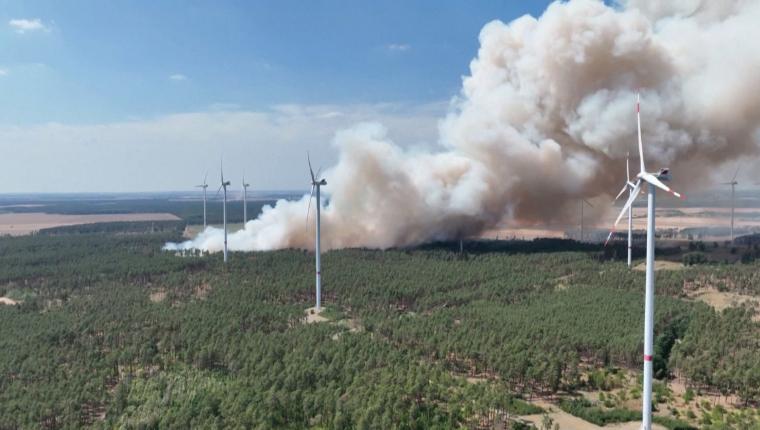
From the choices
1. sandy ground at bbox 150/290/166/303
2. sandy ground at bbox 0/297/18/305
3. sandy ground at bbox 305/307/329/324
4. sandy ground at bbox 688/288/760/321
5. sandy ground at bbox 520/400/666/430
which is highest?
sandy ground at bbox 688/288/760/321

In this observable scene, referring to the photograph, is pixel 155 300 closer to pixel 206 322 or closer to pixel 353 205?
pixel 206 322

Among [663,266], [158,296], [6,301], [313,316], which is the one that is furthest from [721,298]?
[6,301]

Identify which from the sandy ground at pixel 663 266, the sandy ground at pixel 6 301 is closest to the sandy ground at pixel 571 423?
the sandy ground at pixel 663 266

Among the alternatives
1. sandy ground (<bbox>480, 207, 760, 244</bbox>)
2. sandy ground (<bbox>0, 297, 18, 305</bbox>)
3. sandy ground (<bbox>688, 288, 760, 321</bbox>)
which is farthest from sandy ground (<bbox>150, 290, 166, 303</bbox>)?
sandy ground (<bbox>480, 207, 760, 244</bbox>)

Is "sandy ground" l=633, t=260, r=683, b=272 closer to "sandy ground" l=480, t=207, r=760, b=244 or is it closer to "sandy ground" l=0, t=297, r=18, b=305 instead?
"sandy ground" l=480, t=207, r=760, b=244

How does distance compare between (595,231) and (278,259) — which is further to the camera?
(595,231)

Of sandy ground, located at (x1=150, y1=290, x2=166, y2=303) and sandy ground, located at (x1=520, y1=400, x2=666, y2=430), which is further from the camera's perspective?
sandy ground, located at (x1=150, y1=290, x2=166, y2=303)

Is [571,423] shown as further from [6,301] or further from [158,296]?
[6,301]

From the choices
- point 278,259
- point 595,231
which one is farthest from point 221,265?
point 595,231
